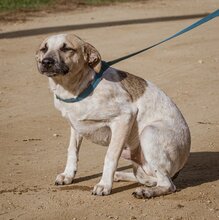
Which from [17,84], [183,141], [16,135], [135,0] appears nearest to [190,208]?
[183,141]

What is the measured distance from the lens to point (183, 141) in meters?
7.06

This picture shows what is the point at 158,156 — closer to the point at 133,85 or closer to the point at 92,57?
the point at 133,85

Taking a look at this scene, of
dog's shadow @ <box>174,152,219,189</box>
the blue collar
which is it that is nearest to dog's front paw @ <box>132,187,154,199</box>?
dog's shadow @ <box>174,152,219,189</box>

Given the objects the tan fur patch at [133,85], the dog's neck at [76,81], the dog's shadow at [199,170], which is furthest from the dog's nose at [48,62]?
the dog's shadow at [199,170]

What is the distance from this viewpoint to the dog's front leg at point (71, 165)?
721 cm

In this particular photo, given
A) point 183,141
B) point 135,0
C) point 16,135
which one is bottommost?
point 135,0

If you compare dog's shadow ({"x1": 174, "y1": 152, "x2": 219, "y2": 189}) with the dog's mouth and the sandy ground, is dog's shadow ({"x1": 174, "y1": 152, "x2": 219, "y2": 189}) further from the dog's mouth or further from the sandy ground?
the dog's mouth

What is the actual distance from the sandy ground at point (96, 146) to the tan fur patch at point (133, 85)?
901 millimetres

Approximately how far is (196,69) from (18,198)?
23.1 feet

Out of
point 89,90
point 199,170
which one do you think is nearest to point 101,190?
point 89,90

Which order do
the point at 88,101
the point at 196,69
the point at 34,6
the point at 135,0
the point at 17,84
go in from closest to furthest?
1. the point at 88,101
2. the point at 17,84
3. the point at 196,69
4. the point at 34,6
5. the point at 135,0

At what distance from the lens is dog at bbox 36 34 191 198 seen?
6.78m

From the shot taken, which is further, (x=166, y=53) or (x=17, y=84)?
(x=166, y=53)

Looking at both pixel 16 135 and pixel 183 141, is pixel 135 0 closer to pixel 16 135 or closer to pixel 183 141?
pixel 16 135
